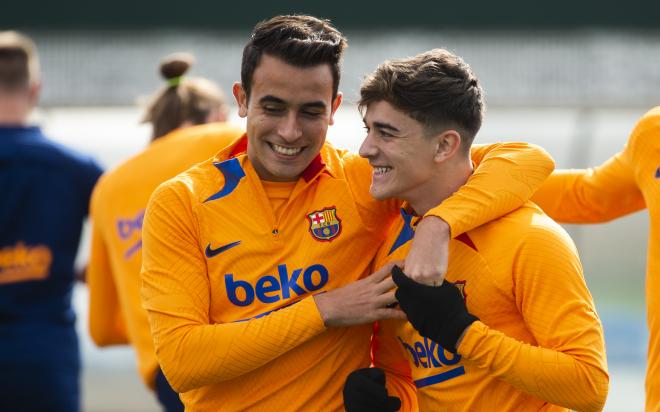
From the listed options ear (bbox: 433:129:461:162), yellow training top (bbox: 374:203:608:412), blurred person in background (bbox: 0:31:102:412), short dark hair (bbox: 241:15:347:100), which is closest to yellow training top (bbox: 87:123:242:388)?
blurred person in background (bbox: 0:31:102:412)

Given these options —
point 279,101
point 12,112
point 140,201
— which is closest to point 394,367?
point 279,101

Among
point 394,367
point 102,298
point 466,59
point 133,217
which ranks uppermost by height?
point 394,367

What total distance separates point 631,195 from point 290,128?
1042 millimetres

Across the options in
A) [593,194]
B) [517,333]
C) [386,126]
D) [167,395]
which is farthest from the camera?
[167,395]

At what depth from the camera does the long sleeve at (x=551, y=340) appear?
2.33 m

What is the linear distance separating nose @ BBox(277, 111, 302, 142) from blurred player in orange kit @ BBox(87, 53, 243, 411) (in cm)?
90

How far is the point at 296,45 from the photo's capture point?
8.63 ft

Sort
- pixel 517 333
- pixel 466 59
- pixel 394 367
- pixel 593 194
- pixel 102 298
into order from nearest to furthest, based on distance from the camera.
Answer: pixel 517 333 → pixel 394 367 → pixel 593 194 → pixel 102 298 → pixel 466 59

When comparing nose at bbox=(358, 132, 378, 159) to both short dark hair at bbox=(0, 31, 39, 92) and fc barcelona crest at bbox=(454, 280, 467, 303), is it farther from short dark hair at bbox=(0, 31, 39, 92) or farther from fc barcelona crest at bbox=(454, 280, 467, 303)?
short dark hair at bbox=(0, 31, 39, 92)

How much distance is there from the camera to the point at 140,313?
3693 millimetres

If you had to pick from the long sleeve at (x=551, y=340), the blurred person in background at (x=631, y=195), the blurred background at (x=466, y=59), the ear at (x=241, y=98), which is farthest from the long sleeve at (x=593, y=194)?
the blurred background at (x=466, y=59)

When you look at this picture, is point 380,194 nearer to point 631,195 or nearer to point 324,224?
point 324,224

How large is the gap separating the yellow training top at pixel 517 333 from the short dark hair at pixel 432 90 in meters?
0.27

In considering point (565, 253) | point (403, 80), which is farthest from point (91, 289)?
point (565, 253)
